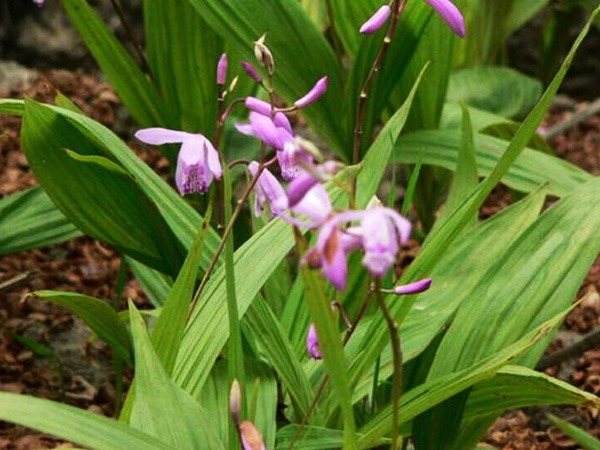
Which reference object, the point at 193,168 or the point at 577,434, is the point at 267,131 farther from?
the point at 577,434

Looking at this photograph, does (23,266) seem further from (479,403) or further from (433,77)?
(479,403)

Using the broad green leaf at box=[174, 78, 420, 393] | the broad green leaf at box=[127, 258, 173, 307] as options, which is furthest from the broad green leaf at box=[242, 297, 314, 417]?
the broad green leaf at box=[127, 258, 173, 307]

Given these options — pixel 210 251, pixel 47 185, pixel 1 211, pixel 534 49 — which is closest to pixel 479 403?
pixel 210 251

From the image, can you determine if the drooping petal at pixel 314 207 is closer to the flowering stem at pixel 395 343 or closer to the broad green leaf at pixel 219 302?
the flowering stem at pixel 395 343

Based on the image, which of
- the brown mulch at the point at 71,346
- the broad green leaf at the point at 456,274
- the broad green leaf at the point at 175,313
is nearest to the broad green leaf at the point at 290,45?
the brown mulch at the point at 71,346

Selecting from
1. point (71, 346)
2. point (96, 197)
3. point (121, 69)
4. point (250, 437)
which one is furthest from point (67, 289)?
point (250, 437)

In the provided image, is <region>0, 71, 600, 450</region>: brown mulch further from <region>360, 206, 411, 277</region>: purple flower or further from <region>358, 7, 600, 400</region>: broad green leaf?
<region>360, 206, 411, 277</region>: purple flower
